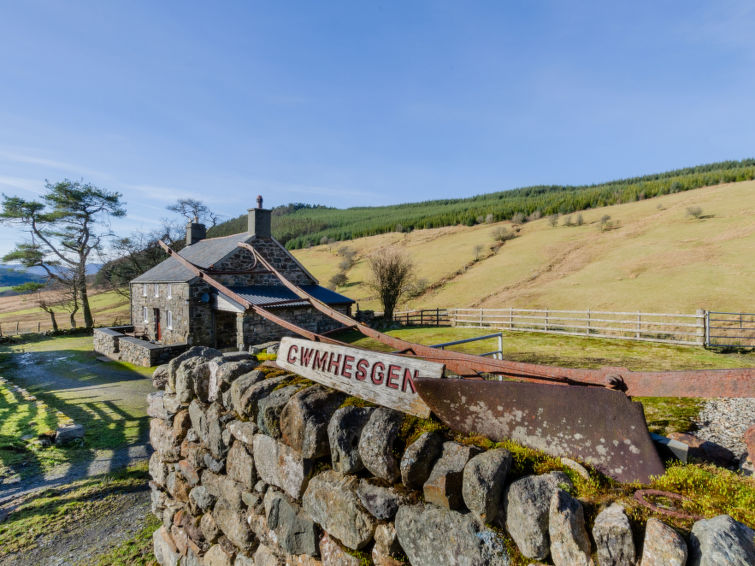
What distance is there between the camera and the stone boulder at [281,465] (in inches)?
105

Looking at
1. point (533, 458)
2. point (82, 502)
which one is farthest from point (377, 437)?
point (82, 502)

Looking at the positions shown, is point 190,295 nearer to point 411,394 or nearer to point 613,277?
point 411,394

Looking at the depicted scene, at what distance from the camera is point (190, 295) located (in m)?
18.5

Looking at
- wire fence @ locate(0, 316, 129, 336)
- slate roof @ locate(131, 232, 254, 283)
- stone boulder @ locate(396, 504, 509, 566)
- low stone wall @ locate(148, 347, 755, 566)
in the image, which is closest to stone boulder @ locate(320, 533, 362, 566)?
low stone wall @ locate(148, 347, 755, 566)

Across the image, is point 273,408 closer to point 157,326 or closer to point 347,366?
point 347,366

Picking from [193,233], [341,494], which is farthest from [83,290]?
[341,494]

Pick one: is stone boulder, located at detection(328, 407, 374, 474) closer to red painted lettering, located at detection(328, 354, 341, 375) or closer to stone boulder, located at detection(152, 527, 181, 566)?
red painted lettering, located at detection(328, 354, 341, 375)

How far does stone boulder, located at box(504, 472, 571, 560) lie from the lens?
1.55 metres

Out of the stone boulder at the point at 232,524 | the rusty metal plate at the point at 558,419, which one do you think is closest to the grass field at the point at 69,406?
the stone boulder at the point at 232,524

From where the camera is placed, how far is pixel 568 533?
4.74ft

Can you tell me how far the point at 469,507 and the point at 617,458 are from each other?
72cm

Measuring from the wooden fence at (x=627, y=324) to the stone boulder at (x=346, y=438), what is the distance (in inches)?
602

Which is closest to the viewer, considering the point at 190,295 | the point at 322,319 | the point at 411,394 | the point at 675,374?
the point at 675,374

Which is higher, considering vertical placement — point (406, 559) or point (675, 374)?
point (675, 374)
